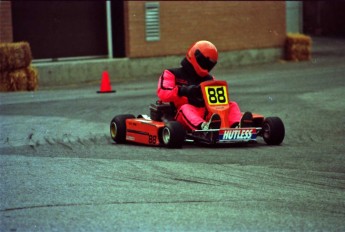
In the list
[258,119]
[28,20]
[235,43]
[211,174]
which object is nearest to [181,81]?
[258,119]

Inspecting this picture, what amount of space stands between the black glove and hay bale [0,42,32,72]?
928 cm

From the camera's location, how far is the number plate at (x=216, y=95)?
38.4ft

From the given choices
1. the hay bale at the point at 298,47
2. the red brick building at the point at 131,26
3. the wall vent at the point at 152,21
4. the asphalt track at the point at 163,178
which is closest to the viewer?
the asphalt track at the point at 163,178

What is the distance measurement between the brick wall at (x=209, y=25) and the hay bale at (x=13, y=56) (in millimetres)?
4621

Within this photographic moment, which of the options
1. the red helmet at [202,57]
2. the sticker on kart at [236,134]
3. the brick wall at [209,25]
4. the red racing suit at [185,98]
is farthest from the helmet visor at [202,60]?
the brick wall at [209,25]

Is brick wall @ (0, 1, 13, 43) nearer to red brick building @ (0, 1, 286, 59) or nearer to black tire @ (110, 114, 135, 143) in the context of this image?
red brick building @ (0, 1, 286, 59)

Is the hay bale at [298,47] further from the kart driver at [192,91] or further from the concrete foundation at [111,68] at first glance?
the kart driver at [192,91]

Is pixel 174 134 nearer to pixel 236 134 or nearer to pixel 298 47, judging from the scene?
pixel 236 134

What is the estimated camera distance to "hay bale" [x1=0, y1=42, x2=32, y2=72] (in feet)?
67.0

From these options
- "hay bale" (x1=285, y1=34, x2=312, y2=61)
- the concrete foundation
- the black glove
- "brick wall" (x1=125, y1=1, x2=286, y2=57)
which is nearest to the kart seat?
the black glove

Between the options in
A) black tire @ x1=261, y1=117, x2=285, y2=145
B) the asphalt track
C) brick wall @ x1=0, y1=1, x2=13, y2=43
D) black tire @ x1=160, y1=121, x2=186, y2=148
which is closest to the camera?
the asphalt track

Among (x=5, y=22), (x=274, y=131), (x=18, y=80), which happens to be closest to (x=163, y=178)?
(x=274, y=131)

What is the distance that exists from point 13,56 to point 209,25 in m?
7.73

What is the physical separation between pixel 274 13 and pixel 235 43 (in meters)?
2.01
